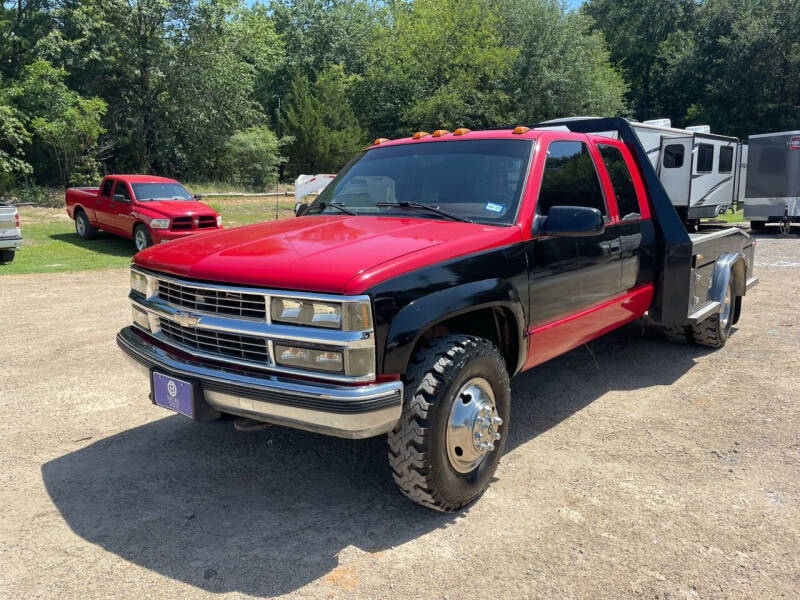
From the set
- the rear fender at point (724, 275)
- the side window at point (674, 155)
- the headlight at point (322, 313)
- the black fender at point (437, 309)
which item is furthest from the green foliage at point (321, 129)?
the headlight at point (322, 313)

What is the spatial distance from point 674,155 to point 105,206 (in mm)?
14065

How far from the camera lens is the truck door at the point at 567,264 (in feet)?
13.0

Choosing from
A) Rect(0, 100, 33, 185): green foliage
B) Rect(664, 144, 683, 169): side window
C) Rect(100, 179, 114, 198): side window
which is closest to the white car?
Rect(100, 179, 114, 198): side window

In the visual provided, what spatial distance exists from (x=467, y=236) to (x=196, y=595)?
84.0 inches

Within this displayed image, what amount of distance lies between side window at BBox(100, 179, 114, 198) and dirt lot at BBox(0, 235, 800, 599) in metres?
10.8

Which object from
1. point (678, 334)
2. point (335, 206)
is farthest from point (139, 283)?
point (678, 334)

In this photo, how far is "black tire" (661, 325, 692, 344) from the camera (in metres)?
6.40

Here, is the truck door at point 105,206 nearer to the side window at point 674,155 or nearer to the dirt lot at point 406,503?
the dirt lot at point 406,503

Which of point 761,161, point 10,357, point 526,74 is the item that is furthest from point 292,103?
point 10,357

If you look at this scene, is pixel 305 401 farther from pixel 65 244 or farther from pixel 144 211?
pixel 65 244

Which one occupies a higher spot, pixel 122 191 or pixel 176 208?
pixel 122 191

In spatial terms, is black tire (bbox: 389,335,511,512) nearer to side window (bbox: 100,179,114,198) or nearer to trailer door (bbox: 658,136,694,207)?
side window (bbox: 100,179,114,198)

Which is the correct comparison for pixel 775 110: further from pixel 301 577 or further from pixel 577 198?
pixel 301 577

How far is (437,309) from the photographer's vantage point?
314 cm
